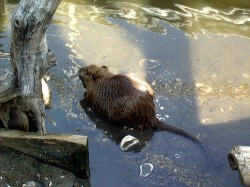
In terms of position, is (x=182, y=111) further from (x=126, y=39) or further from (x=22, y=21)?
(x=22, y=21)

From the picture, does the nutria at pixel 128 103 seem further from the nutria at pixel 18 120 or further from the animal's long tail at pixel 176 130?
the nutria at pixel 18 120

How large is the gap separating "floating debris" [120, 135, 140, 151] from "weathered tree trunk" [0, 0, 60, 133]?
789 mm

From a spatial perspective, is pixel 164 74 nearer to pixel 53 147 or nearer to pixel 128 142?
pixel 128 142

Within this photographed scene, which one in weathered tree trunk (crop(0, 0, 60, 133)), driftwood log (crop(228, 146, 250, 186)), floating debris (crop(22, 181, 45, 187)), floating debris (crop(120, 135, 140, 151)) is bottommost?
floating debris (crop(22, 181, 45, 187))

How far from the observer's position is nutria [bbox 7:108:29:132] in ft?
12.9

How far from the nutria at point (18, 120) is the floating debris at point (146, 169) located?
39.1 inches

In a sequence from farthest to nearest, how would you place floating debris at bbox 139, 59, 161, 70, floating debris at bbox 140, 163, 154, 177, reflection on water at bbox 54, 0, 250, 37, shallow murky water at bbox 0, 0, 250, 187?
reflection on water at bbox 54, 0, 250, 37 → floating debris at bbox 139, 59, 161, 70 → shallow murky water at bbox 0, 0, 250, 187 → floating debris at bbox 140, 163, 154, 177

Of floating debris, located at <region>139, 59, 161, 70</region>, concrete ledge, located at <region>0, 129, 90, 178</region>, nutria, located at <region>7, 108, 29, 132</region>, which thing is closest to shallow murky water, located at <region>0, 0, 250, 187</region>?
floating debris, located at <region>139, 59, 161, 70</region>

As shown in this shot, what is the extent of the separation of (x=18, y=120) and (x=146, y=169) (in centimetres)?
111

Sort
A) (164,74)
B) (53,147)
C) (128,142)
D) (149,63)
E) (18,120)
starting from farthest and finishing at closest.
Answer: (149,63) < (164,74) < (128,142) < (18,120) < (53,147)

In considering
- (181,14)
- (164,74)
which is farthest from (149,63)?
(181,14)

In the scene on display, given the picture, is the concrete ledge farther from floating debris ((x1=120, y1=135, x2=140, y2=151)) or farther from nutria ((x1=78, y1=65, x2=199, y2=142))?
nutria ((x1=78, y1=65, x2=199, y2=142))

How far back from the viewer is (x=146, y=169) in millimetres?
4125

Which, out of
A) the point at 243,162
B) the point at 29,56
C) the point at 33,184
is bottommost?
the point at 33,184
